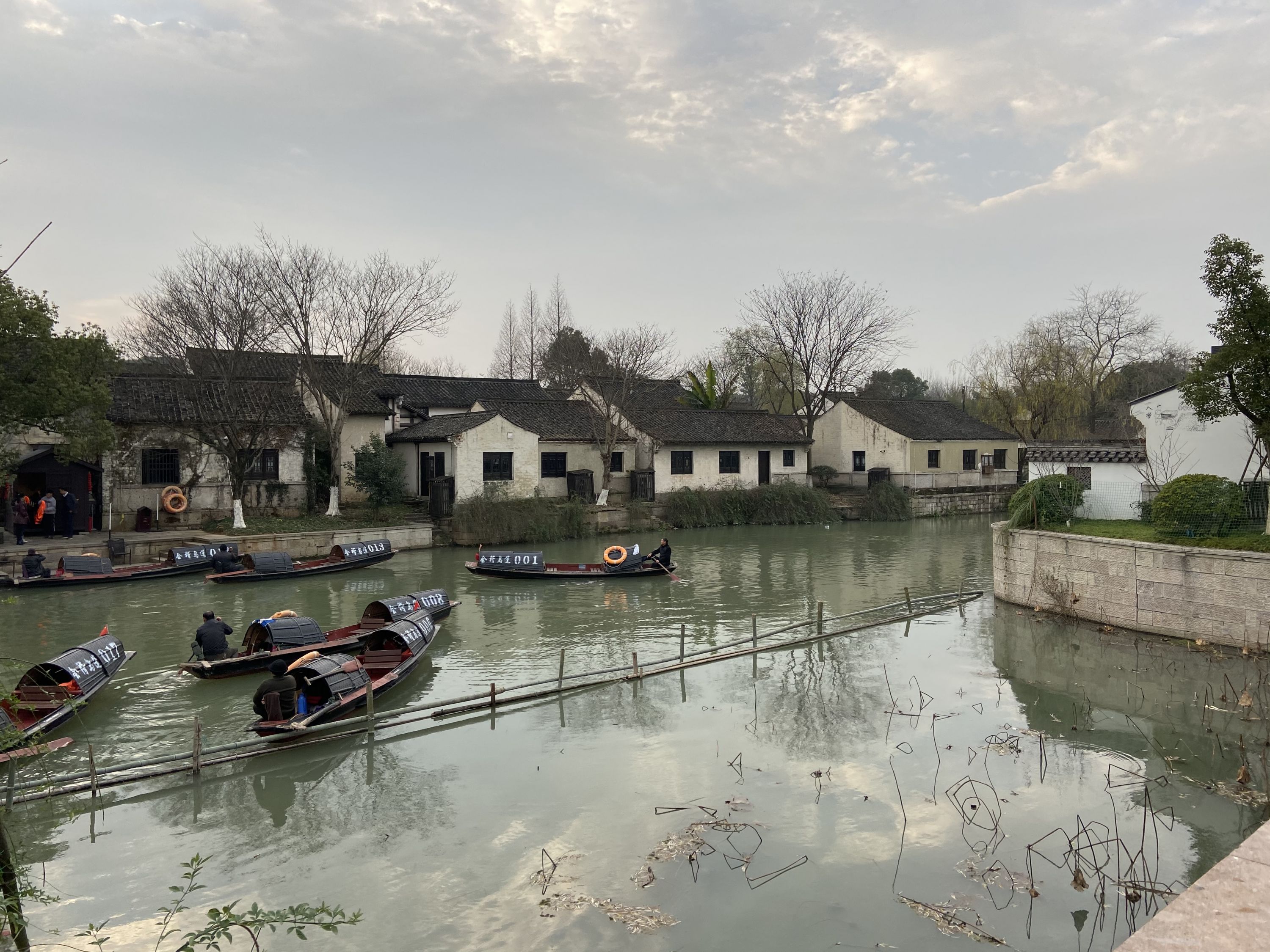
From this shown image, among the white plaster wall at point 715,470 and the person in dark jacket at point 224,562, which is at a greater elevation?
the white plaster wall at point 715,470

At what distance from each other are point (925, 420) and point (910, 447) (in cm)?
347

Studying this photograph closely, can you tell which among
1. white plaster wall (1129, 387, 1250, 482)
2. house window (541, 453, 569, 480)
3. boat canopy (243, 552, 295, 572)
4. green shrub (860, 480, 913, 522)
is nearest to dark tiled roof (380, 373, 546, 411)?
house window (541, 453, 569, 480)

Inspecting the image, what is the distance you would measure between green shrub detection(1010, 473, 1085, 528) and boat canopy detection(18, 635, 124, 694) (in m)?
18.9

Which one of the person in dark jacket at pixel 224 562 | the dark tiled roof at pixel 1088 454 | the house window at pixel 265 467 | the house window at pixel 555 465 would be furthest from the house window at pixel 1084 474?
the house window at pixel 265 467

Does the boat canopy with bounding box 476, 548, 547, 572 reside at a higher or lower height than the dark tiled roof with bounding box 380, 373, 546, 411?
lower

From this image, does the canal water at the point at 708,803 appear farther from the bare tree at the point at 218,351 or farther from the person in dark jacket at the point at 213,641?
the bare tree at the point at 218,351

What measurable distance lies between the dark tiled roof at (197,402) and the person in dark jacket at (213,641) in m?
17.0

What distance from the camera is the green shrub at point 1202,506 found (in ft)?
54.8

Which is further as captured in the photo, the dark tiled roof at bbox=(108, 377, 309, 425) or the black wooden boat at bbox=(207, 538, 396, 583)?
the dark tiled roof at bbox=(108, 377, 309, 425)

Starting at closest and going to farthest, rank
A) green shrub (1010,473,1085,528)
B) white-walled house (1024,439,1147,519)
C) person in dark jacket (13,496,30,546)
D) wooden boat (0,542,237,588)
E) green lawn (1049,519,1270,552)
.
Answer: green lawn (1049,519,1270,552), green shrub (1010,473,1085,528), white-walled house (1024,439,1147,519), wooden boat (0,542,237,588), person in dark jacket (13,496,30,546)

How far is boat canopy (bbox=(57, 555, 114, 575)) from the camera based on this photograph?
2356 centimetres

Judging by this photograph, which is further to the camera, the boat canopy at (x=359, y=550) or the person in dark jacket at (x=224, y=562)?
Result: the boat canopy at (x=359, y=550)

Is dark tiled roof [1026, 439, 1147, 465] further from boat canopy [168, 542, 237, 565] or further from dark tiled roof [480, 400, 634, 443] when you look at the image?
boat canopy [168, 542, 237, 565]

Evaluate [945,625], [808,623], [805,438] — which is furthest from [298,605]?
[805,438]
